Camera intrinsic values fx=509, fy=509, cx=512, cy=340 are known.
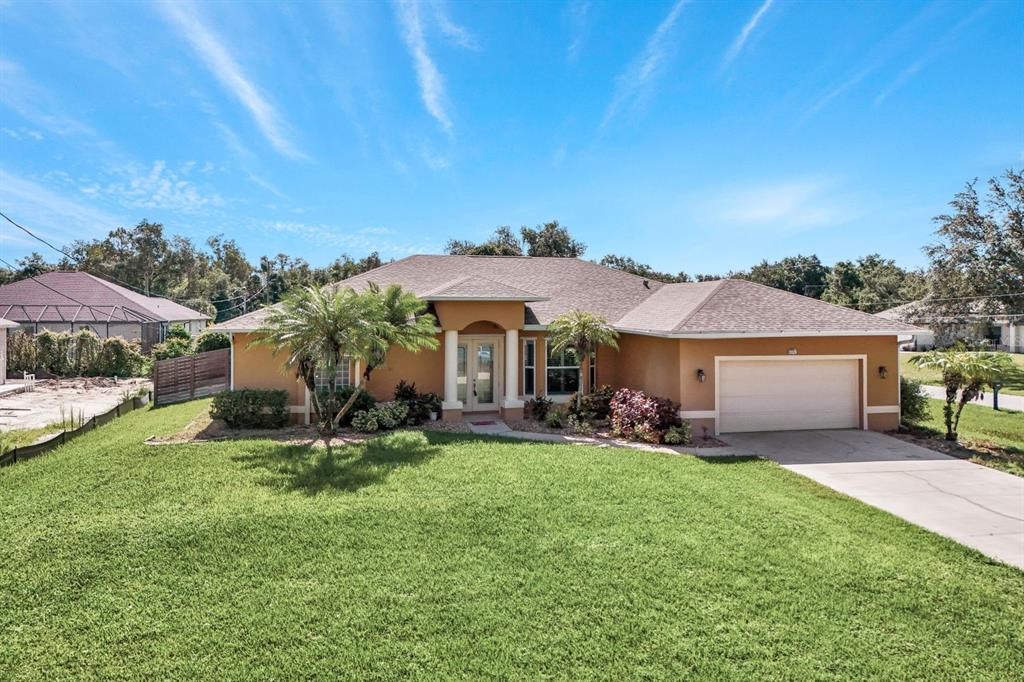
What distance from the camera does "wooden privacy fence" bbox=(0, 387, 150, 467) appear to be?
9.97 metres

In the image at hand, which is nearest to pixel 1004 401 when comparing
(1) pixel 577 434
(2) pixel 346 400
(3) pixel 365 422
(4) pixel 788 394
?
(4) pixel 788 394

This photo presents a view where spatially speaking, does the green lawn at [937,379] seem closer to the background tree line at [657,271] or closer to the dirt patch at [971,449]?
Result: the background tree line at [657,271]

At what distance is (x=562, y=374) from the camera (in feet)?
55.0

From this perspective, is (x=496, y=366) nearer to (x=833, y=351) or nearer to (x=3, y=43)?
(x=833, y=351)

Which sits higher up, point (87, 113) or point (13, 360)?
point (87, 113)

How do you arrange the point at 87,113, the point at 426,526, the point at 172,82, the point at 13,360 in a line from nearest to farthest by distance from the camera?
the point at 426,526
the point at 172,82
the point at 87,113
the point at 13,360

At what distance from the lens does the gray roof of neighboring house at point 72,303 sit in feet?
98.9

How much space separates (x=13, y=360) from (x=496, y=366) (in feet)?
87.4

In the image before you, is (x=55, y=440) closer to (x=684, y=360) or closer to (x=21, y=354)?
(x=684, y=360)

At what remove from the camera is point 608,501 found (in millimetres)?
8070

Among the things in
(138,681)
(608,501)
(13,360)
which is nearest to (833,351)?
(608,501)

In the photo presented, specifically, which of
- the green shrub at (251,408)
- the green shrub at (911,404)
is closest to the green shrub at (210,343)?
the green shrub at (251,408)

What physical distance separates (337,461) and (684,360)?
879 centimetres

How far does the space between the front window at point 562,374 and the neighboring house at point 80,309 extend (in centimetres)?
2646
